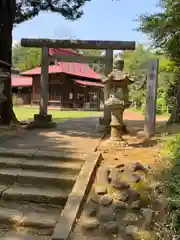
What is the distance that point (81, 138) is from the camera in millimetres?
7984

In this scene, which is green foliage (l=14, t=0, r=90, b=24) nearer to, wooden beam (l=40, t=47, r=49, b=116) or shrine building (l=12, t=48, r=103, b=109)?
wooden beam (l=40, t=47, r=49, b=116)

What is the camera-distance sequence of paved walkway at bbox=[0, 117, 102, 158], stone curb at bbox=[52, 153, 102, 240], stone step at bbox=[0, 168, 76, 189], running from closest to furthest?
stone curb at bbox=[52, 153, 102, 240] → stone step at bbox=[0, 168, 76, 189] → paved walkway at bbox=[0, 117, 102, 158]

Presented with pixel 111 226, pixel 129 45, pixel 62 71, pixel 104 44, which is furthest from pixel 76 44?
pixel 62 71

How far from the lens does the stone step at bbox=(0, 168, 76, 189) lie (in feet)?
15.6

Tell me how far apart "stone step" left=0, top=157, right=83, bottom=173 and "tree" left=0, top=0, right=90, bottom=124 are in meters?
4.19

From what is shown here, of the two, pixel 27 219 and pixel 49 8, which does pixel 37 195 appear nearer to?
pixel 27 219

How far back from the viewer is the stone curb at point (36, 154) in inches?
217

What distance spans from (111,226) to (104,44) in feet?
24.0

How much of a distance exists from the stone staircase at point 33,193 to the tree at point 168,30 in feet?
18.8

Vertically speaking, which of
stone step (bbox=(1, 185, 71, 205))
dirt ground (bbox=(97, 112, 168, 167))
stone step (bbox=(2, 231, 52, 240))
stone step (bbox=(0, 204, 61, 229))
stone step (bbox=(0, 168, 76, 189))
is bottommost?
stone step (bbox=(2, 231, 52, 240))

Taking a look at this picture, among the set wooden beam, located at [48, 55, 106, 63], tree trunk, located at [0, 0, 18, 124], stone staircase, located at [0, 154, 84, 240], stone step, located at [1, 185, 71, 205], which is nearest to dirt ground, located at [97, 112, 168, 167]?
stone staircase, located at [0, 154, 84, 240]

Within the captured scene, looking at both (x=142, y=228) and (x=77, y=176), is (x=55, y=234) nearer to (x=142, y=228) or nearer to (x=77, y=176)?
(x=142, y=228)

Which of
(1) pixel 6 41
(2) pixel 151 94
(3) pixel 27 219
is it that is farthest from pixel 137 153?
(1) pixel 6 41

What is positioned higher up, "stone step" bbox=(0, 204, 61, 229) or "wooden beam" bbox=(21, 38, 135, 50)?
"wooden beam" bbox=(21, 38, 135, 50)
